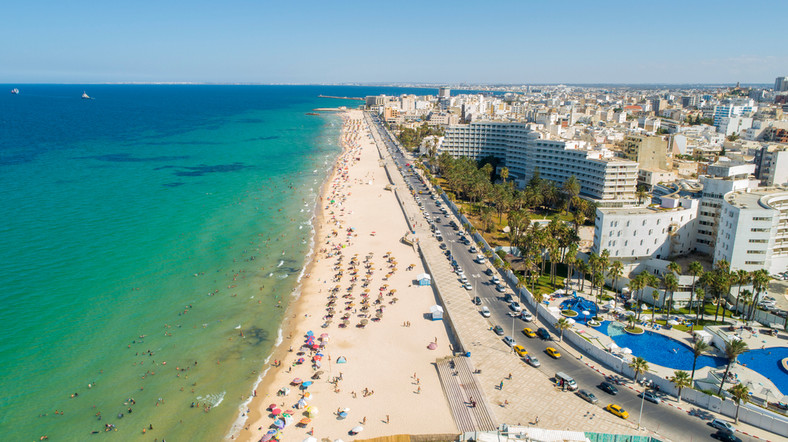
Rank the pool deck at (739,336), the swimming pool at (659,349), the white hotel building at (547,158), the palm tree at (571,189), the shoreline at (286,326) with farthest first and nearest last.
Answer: the white hotel building at (547,158) → the palm tree at (571,189) → the swimming pool at (659,349) → the shoreline at (286,326) → the pool deck at (739,336)

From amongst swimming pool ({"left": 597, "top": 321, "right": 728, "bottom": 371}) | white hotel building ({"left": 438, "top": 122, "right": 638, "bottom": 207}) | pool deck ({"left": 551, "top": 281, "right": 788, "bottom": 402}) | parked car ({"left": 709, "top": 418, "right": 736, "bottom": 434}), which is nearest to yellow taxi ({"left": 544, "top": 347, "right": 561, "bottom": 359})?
pool deck ({"left": 551, "top": 281, "right": 788, "bottom": 402})

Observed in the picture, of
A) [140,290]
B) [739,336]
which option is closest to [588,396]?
[739,336]

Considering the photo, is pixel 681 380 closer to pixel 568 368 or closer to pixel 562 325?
pixel 568 368

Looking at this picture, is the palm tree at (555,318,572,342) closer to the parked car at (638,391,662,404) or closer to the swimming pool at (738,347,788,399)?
the parked car at (638,391,662,404)

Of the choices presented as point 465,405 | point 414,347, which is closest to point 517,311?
point 414,347

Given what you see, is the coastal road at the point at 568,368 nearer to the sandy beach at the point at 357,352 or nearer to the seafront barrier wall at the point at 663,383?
the seafront barrier wall at the point at 663,383

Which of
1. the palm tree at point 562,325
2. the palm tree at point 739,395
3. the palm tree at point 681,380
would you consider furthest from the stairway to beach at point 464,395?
the palm tree at point 739,395

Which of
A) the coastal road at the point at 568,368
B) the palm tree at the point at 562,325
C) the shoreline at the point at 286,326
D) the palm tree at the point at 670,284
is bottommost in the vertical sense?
the shoreline at the point at 286,326
